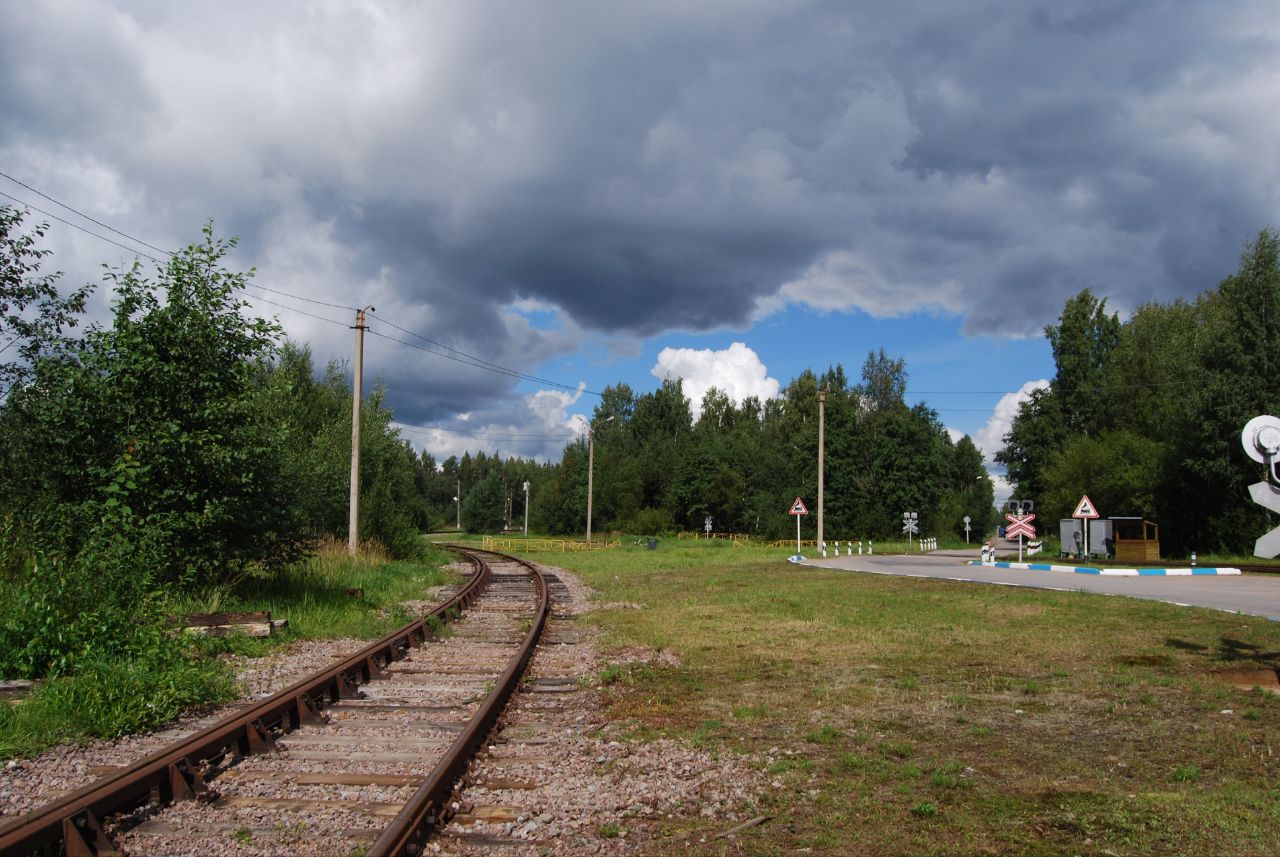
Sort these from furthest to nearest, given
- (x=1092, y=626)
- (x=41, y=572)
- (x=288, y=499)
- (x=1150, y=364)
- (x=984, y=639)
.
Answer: (x=1150, y=364), (x=288, y=499), (x=1092, y=626), (x=984, y=639), (x=41, y=572)

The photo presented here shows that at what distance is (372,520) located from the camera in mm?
28625

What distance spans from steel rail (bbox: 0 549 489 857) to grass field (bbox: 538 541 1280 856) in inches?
99.1

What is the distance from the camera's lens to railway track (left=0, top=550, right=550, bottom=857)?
4.08 meters

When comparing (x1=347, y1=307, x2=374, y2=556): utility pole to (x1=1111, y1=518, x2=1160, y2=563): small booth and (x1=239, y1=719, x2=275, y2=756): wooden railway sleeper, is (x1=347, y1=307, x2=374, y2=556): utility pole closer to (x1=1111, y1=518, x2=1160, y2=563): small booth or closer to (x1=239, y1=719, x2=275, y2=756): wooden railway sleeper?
(x1=239, y1=719, x2=275, y2=756): wooden railway sleeper

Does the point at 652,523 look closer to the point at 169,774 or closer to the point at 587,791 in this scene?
the point at 587,791

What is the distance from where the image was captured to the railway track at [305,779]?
13.4ft

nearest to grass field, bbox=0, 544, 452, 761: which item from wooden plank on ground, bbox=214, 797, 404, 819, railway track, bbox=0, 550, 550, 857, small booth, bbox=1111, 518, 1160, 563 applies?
railway track, bbox=0, 550, 550, 857

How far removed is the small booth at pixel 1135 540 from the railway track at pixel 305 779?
39256mm

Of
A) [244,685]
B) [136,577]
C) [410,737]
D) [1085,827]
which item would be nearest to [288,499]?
[136,577]

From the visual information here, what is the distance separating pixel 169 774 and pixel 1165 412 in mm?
51098

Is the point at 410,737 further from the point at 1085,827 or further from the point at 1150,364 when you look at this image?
the point at 1150,364

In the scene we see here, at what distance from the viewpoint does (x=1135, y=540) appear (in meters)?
40.2

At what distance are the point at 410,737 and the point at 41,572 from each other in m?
5.12

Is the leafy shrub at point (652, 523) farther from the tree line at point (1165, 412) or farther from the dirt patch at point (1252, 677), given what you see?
the dirt patch at point (1252, 677)
